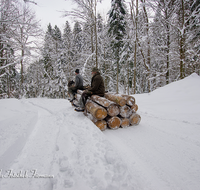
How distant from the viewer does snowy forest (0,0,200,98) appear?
7.75 m

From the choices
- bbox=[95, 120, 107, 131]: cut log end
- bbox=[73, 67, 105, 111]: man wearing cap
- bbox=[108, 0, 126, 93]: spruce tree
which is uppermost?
bbox=[108, 0, 126, 93]: spruce tree

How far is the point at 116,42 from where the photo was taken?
1556 centimetres

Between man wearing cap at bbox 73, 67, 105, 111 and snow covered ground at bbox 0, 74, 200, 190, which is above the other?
man wearing cap at bbox 73, 67, 105, 111

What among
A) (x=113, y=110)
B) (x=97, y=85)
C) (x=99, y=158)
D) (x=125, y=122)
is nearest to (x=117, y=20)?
(x=97, y=85)

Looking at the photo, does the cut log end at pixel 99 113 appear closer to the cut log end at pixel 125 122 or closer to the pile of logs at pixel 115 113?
the pile of logs at pixel 115 113

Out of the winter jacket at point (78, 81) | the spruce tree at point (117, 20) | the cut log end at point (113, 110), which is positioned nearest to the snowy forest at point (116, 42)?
the spruce tree at point (117, 20)

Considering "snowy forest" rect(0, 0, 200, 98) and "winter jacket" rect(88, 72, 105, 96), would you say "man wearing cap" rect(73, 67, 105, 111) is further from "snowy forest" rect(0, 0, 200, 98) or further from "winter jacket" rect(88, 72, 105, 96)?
"snowy forest" rect(0, 0, 200, 98)

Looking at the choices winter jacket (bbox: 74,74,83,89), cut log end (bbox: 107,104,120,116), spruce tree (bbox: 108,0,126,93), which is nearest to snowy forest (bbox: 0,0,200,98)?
spruce tree (bbox: 108,0,126,93)

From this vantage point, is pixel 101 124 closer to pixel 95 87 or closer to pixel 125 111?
pixel 125 111

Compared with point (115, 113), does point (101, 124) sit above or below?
below

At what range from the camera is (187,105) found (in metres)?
5.16

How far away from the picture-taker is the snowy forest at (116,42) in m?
7.75

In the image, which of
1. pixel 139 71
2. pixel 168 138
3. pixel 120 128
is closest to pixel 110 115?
pixel 120 128

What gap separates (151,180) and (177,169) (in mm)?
565
